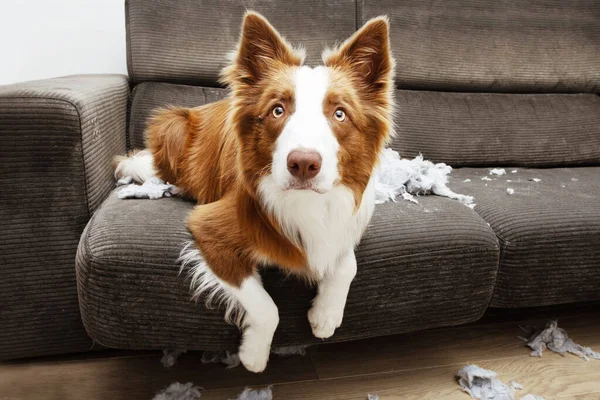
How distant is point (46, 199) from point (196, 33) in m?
1.19

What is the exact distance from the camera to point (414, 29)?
250cm

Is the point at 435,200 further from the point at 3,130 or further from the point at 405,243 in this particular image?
the point at 3,130

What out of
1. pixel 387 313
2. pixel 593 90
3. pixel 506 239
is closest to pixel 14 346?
pixel 387 313

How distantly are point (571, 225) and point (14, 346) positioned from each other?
200cm

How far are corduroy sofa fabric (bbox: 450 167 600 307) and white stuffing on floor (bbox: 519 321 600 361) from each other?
30 centimetres

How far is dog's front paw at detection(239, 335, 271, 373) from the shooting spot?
135 cm

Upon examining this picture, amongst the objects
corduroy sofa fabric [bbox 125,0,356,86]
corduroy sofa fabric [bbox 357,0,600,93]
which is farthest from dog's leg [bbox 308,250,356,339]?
corduroy sofa fabric [bbox 357,0,600,93]

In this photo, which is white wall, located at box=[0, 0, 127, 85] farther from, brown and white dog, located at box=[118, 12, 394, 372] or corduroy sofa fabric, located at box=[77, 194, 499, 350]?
brown and white dog, located at box=[118, 12, 394, 372]

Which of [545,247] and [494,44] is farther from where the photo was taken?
[494,44]

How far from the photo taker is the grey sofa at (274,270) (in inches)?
52.8

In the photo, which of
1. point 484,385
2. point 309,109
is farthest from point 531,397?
point 309,109

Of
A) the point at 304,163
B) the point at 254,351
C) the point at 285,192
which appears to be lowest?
the point at 254,351

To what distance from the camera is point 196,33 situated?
2.28 metres

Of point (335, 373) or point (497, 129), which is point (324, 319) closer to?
point (335, 373)
